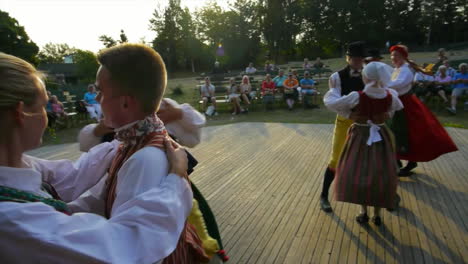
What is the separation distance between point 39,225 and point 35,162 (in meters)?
0.59

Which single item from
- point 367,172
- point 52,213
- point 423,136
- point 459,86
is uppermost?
point 52,213

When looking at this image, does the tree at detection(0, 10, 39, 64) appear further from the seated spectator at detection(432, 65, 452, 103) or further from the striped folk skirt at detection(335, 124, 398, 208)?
the striped folk skirt at detection(335, 124, 398, 208)

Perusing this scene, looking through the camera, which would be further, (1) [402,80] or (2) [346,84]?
(1) [402,80]

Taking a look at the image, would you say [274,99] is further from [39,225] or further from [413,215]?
[39,225]

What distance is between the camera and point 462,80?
9555mm

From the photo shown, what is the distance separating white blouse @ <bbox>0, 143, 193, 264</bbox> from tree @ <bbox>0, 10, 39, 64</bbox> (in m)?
32.5

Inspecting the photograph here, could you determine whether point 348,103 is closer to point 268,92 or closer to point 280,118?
point 280,118

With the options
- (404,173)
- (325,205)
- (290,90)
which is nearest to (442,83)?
(290,90)

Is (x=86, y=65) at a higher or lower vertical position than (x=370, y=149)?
higher

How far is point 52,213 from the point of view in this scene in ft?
2.38

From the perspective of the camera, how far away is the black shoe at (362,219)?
3.07 meters

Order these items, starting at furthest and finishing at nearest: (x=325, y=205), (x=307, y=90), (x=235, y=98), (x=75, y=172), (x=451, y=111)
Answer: (x=235, y=98), (x=307, y=90), (x=451, y=111), (x=325, y=205), (x=75, y=172)

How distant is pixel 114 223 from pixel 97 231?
6 cm

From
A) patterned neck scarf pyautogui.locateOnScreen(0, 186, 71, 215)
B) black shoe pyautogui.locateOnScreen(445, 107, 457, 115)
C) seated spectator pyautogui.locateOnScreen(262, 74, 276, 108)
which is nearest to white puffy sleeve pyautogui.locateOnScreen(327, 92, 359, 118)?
patterned neck scarf pyautogui.locateOnScreen(0, 186, 71, 215)
